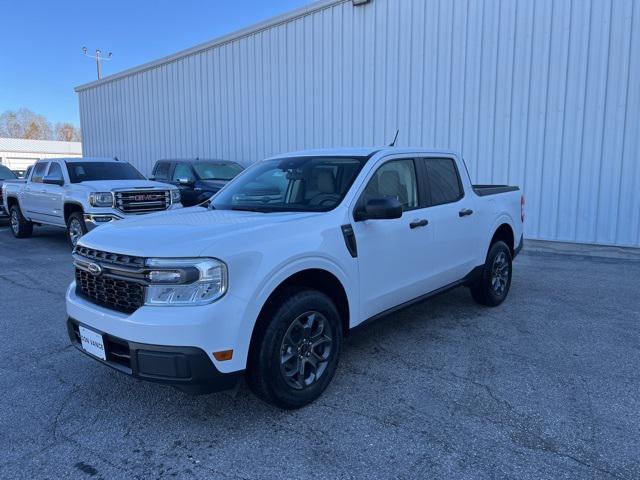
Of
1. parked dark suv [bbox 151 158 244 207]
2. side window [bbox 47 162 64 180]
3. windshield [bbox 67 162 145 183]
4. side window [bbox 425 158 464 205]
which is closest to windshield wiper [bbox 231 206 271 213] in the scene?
side window [bbox 425 158 464 205]

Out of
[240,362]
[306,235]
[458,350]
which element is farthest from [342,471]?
[458,350]

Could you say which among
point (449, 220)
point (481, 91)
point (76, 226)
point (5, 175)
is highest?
point (481, 91)

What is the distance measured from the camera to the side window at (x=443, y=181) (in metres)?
4.70

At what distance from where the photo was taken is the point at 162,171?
41.1 feet

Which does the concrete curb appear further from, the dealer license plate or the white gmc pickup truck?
the dealer license plate

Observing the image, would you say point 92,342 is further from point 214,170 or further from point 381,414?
point 214,170

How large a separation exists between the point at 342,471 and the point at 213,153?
1484 centimetres

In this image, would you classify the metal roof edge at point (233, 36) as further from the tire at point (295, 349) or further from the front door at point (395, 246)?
the tire at point (295, 349)

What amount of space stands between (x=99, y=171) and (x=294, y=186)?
728cm

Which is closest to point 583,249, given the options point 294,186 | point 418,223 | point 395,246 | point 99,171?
point 418,223

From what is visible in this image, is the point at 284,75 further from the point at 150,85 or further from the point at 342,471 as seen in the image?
the point at 342,471

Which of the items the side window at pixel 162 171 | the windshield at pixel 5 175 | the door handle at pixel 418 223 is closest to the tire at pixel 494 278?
the door handle at pixel 418 223

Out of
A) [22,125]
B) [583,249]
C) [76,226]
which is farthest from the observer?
[22,125]

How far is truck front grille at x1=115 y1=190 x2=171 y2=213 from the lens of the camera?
340 inches
